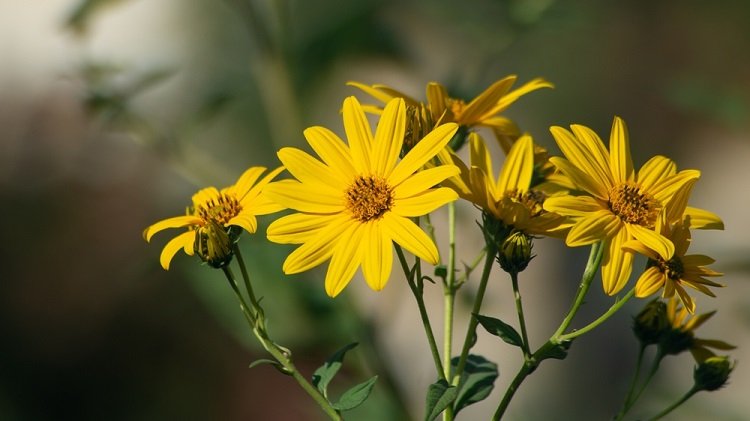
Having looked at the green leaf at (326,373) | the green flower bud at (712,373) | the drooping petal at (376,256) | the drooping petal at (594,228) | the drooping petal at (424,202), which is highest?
the drooping petal at (424,202)

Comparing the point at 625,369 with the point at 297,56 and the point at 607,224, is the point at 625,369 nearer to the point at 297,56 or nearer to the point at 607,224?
the point at 297,56

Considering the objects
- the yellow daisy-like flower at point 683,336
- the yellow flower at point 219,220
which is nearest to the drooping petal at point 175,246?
the yellow flower at point 219,220

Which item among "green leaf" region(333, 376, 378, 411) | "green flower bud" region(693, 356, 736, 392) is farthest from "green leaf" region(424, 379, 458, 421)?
"green flower bud" region(693, 356, 736, 392)

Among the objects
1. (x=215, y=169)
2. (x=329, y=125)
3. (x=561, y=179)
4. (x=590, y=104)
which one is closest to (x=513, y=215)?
(x=561, y=179)

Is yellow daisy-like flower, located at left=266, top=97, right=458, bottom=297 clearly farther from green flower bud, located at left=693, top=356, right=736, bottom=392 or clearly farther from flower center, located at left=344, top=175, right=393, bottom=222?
green flower bud, located at left=693, top=356, right=736, bottom=392

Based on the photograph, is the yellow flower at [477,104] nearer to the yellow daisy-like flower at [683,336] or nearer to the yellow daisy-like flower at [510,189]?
the yellow daisy-like flower at [510,189]

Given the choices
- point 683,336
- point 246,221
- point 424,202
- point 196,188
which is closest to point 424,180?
point 424,202

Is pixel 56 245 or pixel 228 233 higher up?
pixel 56 245

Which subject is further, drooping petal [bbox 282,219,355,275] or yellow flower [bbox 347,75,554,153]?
yellow flower [bbox 347,75,554,153]
